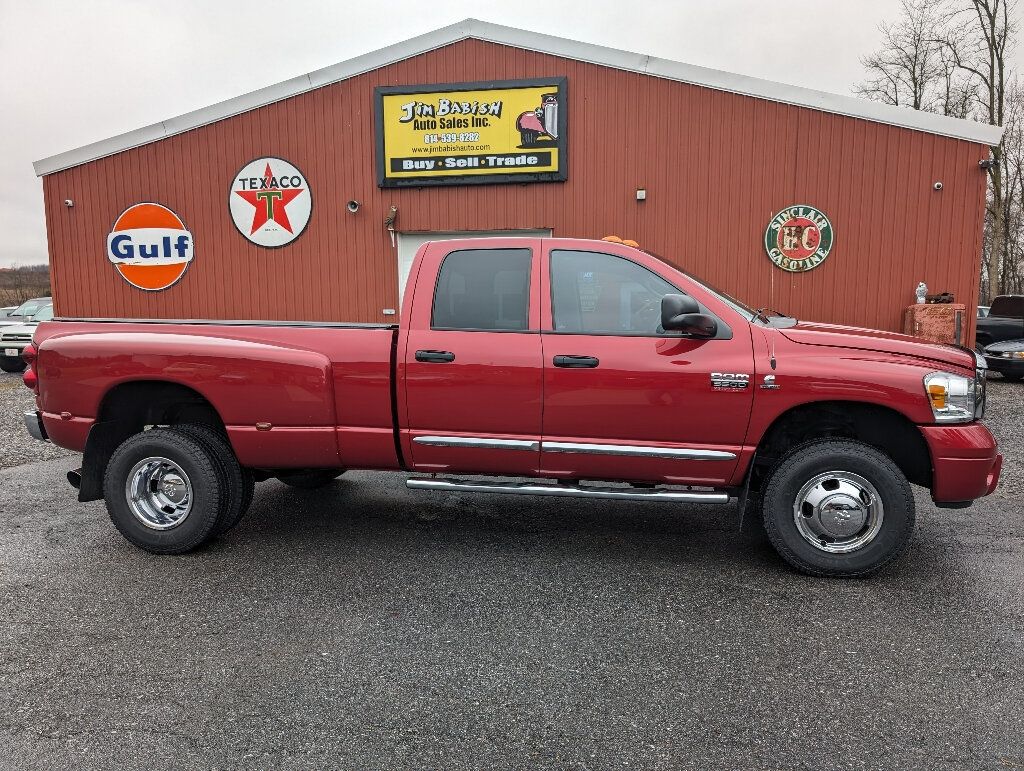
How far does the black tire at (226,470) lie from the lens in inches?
161

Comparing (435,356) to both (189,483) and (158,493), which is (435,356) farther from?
(158,493)

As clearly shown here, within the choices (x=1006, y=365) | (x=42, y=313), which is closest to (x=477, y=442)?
(x=1006, y=365)

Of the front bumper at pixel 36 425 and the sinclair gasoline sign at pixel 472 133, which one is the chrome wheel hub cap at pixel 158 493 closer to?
the front bumper at pixel 36 425

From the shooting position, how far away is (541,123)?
10977 millimetres

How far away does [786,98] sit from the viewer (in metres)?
10.4

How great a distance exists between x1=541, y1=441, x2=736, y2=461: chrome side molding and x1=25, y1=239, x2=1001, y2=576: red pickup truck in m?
0.01

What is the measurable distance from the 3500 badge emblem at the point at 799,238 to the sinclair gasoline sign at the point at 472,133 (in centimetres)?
355

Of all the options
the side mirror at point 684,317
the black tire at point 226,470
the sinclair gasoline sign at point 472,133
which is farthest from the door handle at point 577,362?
the sinclair gasoline sign at point 472,133

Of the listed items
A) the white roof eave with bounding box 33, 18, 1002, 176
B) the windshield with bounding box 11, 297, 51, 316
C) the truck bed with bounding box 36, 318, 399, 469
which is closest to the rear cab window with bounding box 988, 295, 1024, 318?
the white roof eave with bounding box 33, 18, 1002, 176

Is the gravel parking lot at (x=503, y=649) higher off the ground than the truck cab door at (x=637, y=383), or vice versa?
the truck cab door at (x=637, y=383)

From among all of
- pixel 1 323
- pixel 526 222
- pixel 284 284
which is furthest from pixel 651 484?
pixel 1 323

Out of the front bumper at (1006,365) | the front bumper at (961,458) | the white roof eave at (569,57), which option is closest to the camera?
the front bumper at (961,458)

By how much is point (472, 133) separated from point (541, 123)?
1163 millimetres

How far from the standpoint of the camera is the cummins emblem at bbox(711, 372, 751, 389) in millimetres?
3674
